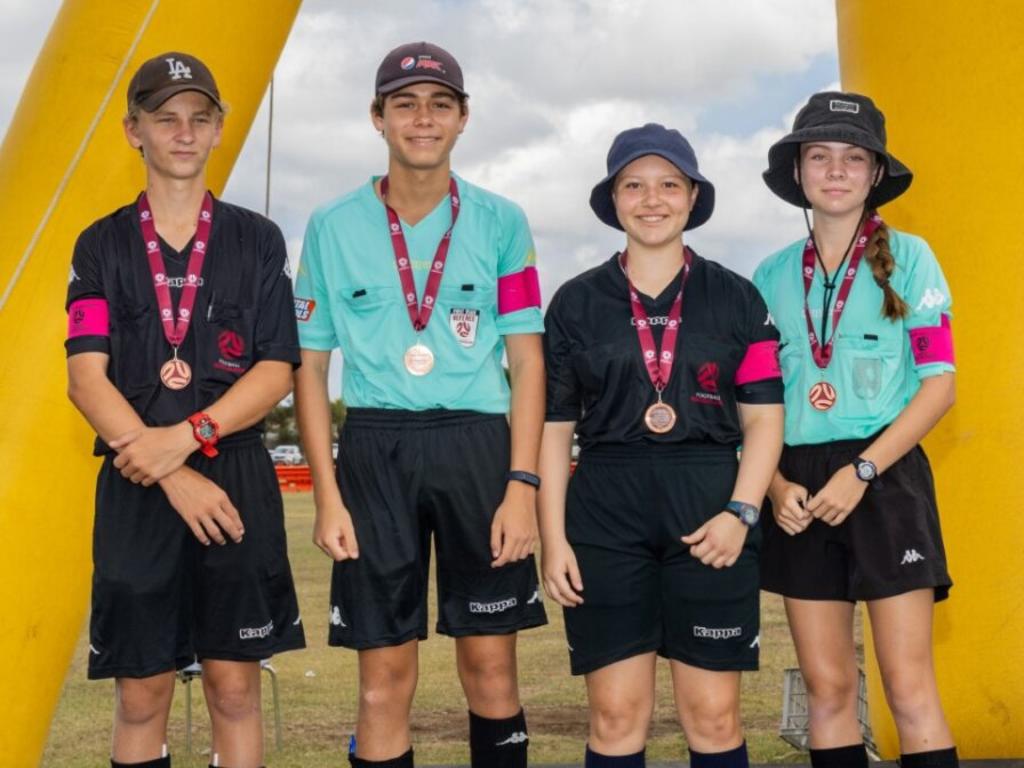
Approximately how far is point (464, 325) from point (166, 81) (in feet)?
3.20

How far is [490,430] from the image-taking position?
3418mm

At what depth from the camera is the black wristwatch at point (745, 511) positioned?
318 cm

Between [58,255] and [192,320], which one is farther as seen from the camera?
[58,255]

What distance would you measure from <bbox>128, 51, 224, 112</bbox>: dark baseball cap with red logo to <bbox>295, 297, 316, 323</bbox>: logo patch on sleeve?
A: 0.57 m

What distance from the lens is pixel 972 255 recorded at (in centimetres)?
462

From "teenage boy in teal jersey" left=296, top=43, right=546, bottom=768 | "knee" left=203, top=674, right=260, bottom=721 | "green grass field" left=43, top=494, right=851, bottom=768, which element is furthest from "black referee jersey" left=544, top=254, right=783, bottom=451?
"green grass field" left=43, top=494, right=851, bottom=768

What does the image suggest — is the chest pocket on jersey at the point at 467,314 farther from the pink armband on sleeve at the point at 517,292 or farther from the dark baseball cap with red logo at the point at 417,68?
the dark baseball cap with red logo at the point at 417,68

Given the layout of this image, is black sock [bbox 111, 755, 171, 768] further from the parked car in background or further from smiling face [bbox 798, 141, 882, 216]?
the parked car in background

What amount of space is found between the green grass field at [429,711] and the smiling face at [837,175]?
9.48 feet

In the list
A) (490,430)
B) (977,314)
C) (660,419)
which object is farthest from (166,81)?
(977,314)

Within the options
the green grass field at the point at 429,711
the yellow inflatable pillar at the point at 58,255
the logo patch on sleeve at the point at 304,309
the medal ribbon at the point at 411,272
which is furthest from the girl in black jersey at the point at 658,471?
the green grass field at the point at 429,711

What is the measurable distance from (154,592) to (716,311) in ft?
5.12

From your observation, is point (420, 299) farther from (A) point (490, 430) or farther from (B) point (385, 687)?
(B) point (385, 687)

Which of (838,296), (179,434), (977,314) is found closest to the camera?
(179,434)
